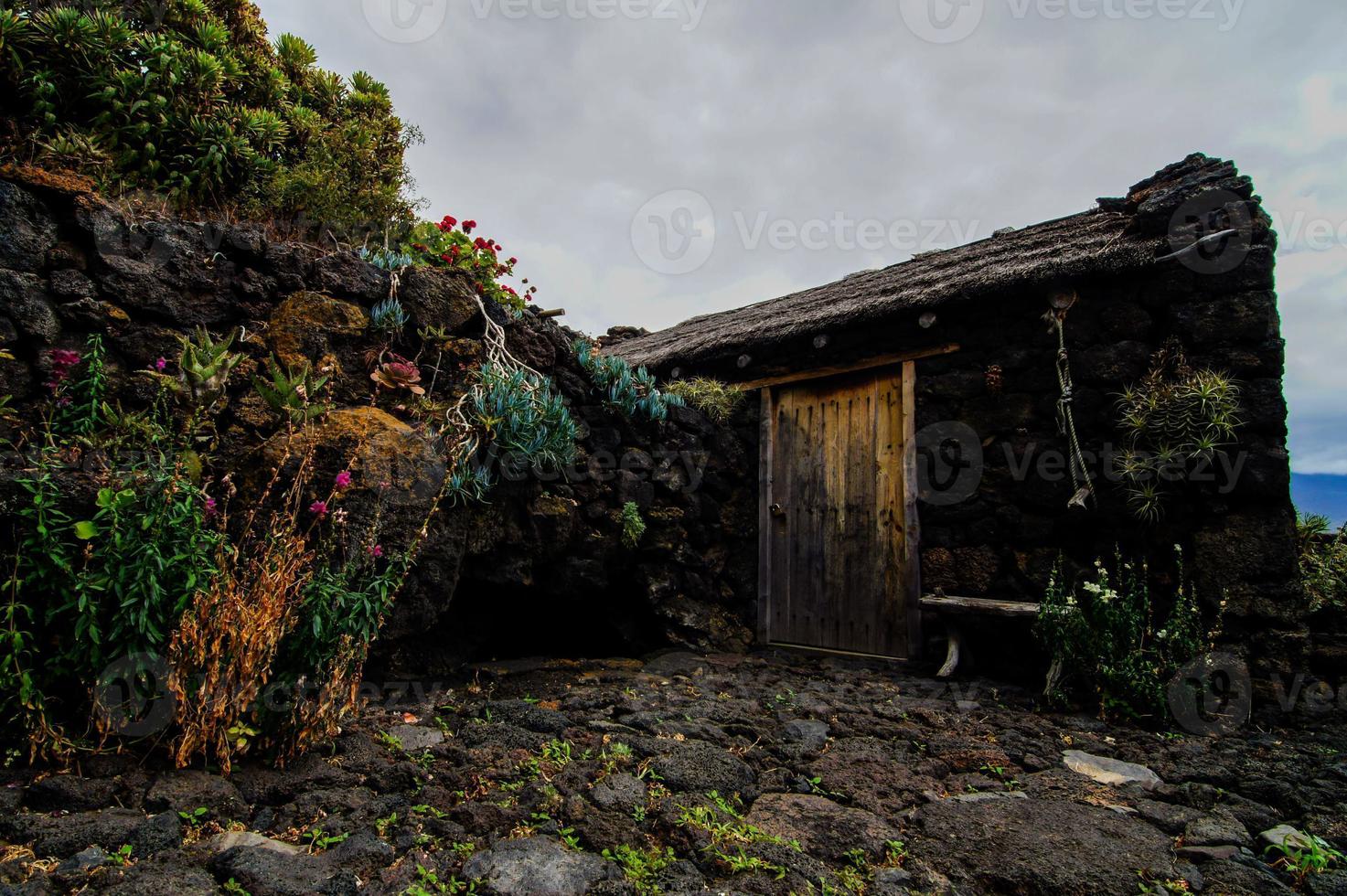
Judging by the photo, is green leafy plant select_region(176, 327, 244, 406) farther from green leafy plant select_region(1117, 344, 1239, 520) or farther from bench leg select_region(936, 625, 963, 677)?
green leafy plant select_region(1117, 344, 1239, 520)

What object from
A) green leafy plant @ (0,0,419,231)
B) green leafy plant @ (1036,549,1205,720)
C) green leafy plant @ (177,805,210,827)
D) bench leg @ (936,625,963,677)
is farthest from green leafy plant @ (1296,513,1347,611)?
green leafy plant @ (0,0,419,231)

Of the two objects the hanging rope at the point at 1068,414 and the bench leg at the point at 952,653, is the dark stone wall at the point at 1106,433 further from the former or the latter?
the bench leg at the point at 952,653

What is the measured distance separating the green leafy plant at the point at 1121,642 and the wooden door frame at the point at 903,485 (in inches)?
40.3

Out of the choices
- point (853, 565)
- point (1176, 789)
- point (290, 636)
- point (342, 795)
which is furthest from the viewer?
point (853, 565)

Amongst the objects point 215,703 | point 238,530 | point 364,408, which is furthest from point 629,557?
point 215,703

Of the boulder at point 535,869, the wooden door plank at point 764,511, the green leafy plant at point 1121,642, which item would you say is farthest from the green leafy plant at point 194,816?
the wooden door plank at point 764,511

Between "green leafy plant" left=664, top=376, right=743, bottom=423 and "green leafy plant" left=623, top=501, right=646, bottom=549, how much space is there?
139 cm

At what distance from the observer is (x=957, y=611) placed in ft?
14.9

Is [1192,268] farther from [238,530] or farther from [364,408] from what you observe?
[238,530]

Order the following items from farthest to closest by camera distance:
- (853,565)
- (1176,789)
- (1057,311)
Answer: (853,565), (1057,311), (1176,789)

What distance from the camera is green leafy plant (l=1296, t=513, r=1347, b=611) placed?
4.23m

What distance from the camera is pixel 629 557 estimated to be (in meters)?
4.83

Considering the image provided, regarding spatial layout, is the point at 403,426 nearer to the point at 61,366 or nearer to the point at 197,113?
the point at 61,366

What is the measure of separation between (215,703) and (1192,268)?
18.3ft
